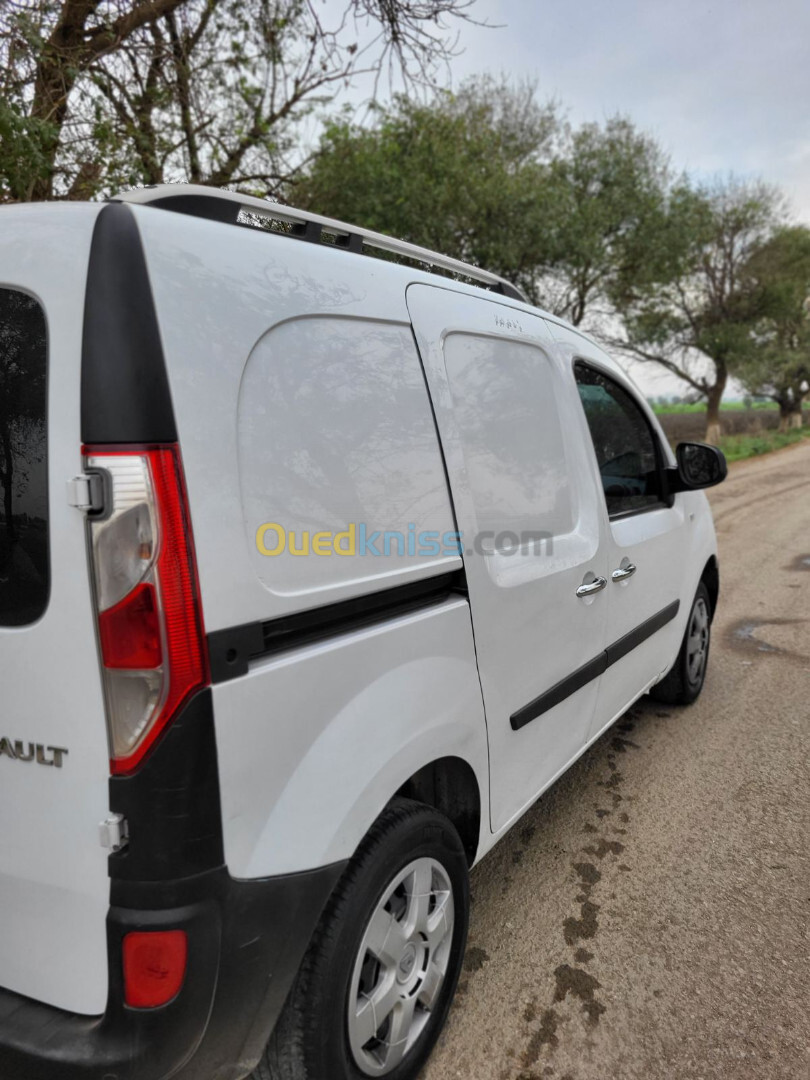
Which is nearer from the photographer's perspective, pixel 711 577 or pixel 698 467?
pixel 698 467

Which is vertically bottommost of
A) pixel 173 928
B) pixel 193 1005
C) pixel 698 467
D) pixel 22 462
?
pixel 193 1005

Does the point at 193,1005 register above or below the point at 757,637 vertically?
above

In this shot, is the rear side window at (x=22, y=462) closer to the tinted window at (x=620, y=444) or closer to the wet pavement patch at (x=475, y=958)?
the wet pavement patch at (x=475, y=958)

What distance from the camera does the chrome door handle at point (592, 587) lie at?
→ 248 cm

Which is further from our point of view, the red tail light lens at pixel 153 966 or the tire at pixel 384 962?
the tire at pixel 384 962

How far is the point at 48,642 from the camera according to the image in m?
1.29

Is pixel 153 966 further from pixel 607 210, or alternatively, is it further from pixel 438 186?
pixel 607 210

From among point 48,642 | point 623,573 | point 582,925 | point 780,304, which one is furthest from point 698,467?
point 780,304

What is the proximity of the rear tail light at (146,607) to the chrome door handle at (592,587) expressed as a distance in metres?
1.55

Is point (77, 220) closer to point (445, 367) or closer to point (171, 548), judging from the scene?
point (171, 548)

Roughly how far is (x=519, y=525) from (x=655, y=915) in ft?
4.55

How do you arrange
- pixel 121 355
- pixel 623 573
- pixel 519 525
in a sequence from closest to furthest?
1. pixel 121 355
2. pixel 519 525
3. pixel 623 573

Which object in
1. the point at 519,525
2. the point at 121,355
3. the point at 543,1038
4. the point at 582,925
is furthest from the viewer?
the point at 582,925

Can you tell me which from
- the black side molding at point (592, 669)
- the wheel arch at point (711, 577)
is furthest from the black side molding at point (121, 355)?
the wheel arch at point (711, 577)
